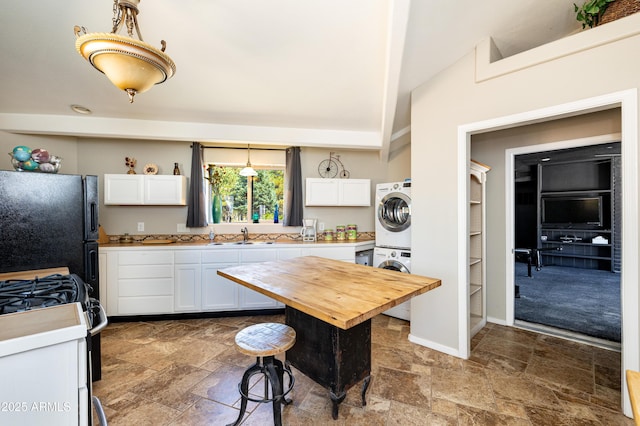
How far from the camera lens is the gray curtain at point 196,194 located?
13.1 ft

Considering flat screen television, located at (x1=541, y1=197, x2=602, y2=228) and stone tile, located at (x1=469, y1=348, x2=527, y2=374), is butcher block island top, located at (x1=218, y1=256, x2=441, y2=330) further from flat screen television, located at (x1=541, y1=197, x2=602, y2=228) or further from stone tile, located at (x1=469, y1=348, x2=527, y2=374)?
flat screen television, located at (x1=541, y1=197, x2=602, y2=228)

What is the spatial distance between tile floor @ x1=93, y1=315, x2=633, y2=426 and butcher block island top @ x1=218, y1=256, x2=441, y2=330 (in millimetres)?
891

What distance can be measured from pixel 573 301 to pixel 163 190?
19.6 feet

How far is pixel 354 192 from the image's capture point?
4.26 metres

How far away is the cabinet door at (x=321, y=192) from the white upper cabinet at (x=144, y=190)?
1.75 meters

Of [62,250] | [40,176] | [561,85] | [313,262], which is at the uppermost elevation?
[561,85]

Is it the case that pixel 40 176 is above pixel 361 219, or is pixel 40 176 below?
above

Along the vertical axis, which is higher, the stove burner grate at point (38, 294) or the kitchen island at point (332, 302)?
the stove burner grate at point (38, 294)

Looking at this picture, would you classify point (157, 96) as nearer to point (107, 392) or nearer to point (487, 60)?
point (107, 392)

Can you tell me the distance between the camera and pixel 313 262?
2488 mm

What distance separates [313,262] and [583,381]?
2.33 metres

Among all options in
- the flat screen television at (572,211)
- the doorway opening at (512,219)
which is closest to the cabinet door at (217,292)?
the doorway opening at (512,219)

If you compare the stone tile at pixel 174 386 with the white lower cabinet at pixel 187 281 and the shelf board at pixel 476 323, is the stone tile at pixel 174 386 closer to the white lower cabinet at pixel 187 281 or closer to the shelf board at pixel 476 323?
the white lower cabinet at pixel 187 281

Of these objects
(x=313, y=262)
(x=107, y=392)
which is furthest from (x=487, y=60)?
(x=107, y=392)
